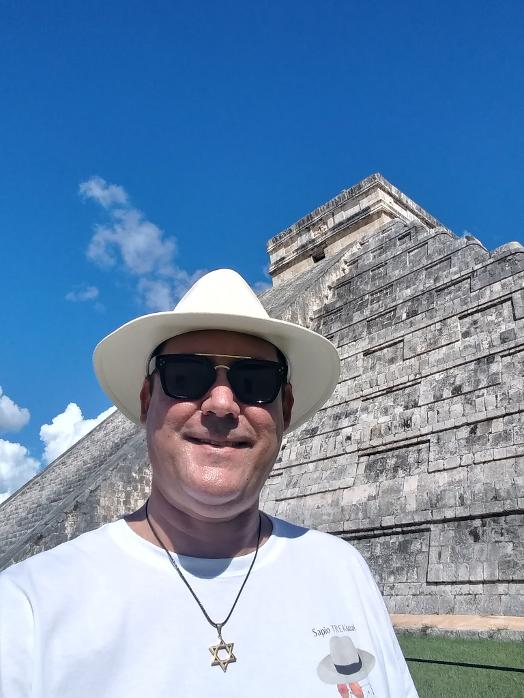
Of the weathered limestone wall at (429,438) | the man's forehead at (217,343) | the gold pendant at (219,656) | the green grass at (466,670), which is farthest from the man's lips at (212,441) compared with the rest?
the weathered limestone wall at (429,438)

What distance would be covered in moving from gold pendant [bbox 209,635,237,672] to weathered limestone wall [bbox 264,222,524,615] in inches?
170

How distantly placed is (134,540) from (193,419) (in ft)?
1.26

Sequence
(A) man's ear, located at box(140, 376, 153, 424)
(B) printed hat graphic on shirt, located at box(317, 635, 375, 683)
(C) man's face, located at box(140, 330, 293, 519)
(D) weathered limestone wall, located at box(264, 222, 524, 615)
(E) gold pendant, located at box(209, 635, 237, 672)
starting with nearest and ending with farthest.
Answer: (E) gold pendant, located at box(209, 635, 237, 672) → (B) printed hat graphic on shirt, located at box(317, 635, 375, 683) → (C) man's face, located at box(140, 330, 293, 519) → (A) man's ear, located at box(140, 376, 153, 424) → (D) weathered limestone wall, located at box(264, 222, 524, 615)

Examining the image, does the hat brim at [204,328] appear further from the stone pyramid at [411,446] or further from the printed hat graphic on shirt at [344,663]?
the stone pyramid at [411,446]

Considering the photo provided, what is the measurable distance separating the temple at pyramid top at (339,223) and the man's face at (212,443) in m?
11.8

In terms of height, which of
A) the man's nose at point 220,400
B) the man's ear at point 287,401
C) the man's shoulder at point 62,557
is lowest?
the man's shoulder at point 62,557

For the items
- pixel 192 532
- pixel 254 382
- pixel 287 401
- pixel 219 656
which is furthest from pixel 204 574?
pixel 287 401

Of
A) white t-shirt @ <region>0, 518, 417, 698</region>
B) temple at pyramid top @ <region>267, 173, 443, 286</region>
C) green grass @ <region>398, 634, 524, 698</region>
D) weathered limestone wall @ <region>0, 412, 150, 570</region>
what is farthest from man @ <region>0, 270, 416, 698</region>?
temple at pyramid top @ <region>267, 173, 443, 286</region>

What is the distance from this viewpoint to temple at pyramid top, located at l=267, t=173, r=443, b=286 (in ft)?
44.5

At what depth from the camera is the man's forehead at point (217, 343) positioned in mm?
1740

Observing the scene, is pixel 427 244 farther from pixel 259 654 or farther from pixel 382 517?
pixel 259 654

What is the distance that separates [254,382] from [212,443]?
0.77 ft

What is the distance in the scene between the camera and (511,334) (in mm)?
6602

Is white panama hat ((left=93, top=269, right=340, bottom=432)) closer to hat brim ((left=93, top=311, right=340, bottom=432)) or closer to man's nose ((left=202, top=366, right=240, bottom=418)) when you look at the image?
hat brim ((left=93, top=311, right=340, bottom=432))
